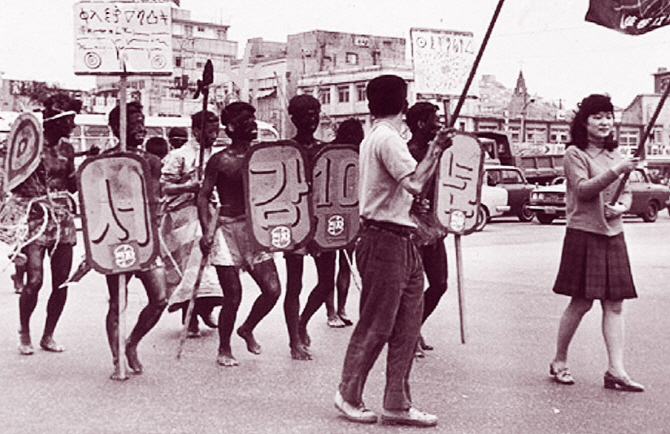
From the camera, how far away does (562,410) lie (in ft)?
19.3

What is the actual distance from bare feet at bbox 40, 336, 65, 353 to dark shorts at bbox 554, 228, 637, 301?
11.5 ft

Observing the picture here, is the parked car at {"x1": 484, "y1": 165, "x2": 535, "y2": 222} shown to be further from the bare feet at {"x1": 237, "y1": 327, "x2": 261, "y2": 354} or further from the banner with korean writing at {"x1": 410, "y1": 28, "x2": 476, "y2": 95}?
the bare feet at {"x1": 237, "y1": 327, "x2": 261, "y2": 354}

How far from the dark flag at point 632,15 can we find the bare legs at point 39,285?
3836 millimetres

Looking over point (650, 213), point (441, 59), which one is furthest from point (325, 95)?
point (441, 59)

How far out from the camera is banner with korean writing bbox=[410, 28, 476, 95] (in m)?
→ 11.3

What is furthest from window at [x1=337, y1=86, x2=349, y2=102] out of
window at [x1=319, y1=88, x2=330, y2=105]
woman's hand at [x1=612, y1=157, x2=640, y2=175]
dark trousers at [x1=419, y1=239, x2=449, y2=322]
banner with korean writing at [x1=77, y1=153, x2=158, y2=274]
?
woman's hand at [x1=612, y1=157, x2=640, y2=175]

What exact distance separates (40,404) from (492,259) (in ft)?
34.1

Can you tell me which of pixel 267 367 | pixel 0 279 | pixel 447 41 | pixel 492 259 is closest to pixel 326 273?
pixel 267 367

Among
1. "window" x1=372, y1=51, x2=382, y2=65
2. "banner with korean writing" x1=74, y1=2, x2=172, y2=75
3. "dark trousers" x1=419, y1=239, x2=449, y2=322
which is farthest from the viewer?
"window" x1=372, y1=51, x2=382, y2=65

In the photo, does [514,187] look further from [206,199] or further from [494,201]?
[206,199]

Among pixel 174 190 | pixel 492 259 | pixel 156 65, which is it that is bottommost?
pixel 492 259

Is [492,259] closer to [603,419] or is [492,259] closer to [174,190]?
[174,190]

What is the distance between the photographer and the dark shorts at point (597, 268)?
643 cm

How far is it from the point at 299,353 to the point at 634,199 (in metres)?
22.4
